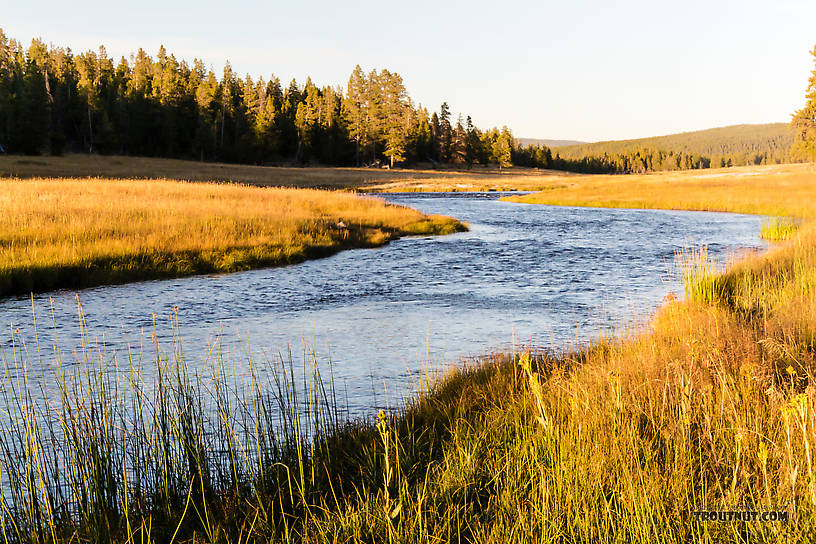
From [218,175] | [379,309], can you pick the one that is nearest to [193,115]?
[218,175]

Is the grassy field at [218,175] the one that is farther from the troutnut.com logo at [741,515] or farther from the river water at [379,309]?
the troutnut.com logo at [741,515]

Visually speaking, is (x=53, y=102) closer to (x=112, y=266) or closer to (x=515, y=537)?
(x=112, y=266)

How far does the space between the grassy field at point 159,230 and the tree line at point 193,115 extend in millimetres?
56185

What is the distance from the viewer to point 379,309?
11.5 metres

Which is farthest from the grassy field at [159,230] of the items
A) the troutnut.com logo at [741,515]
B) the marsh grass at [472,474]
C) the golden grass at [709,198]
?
the golden grass at [709,198]

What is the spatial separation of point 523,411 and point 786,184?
152 feet

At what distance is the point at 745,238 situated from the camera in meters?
22.1

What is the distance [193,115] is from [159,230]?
3107 inches

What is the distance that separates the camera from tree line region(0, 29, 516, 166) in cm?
8094

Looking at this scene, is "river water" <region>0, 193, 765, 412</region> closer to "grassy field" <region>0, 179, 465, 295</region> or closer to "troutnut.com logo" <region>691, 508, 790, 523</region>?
"grassy field" <region>0, 179, 465, 295</region>

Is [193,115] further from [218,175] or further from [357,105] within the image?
[218,175]

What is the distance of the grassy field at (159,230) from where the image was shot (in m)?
13.6

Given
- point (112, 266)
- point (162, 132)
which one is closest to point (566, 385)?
point (112, 266)

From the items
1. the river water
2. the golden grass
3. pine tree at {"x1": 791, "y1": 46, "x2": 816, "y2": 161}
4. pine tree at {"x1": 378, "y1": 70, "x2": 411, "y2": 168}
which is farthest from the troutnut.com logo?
pine tree at {"x1": 378, "y1": 70, "x2": 411, "y2": 168}
